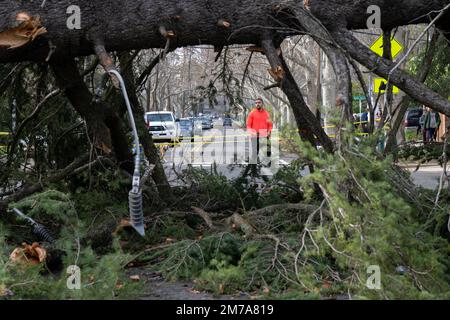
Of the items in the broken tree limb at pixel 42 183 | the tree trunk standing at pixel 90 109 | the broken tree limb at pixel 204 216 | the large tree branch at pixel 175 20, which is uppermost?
the large tree branch at pixel 175 20

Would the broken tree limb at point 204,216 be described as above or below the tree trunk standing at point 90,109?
below

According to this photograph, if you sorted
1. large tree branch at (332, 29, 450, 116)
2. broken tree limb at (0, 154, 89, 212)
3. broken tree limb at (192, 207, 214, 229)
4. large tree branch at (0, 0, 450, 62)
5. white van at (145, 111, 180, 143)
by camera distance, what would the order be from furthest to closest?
1. white van at (145, 111, 180, 143)
2. broken tree limb at (0, 154, 89, 212)
3. broken tree limb at (192, 207, 214, 229)
4. large tree branch at (0, 0, 450, 62)
5. large tree branch at (332, 29, 450, 116)

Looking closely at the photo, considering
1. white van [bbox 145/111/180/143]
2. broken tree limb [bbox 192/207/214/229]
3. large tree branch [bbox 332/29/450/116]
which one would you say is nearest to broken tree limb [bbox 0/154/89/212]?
broken tree limb [bbox 192/207/214/229]

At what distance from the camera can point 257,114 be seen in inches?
343

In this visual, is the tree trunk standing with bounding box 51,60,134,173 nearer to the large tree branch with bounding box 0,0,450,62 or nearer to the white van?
the large tree branch with bounding box 0,0,450,62

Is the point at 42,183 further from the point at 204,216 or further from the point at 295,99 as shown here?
the point at 295,99

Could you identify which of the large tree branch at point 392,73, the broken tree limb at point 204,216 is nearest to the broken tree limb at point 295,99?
the large tree branch at point 392,73

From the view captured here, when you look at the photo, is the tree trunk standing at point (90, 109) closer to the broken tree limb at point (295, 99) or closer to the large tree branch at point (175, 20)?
the large tree branch at point (175, 20)

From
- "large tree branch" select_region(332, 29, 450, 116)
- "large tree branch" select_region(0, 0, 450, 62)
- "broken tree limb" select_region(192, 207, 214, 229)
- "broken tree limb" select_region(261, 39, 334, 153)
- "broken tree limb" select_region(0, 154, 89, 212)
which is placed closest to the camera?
"large tree branch" select_region(332, 29, 450, 116)

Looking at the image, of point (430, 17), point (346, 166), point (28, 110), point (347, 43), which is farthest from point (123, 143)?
point (346, 166)

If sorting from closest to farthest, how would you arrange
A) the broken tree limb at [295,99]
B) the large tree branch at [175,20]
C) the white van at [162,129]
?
the large tree branch at [175,20] < the broken tree limb at [295,99] < the white van at [162,129]

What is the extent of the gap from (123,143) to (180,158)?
2.08 meters

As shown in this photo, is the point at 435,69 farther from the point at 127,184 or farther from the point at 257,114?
the point at 127,184

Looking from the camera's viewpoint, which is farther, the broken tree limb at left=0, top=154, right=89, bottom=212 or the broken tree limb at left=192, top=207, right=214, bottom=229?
the broken tree limb at left=0, top=154, right=89, bottom=212
